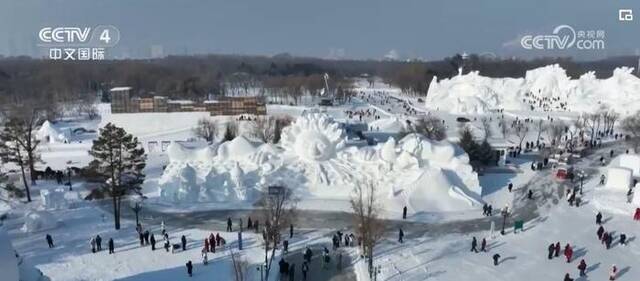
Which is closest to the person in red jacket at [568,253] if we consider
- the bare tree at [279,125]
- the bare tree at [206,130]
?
the bare tree at [279,125]

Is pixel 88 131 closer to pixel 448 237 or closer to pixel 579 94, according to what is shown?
pixel 448 237

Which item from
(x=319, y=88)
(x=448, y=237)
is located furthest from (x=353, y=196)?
(x=319, y=88)

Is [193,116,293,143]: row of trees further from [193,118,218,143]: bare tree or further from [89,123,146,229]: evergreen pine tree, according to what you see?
[89,123,146,229]: evergreen pine tree

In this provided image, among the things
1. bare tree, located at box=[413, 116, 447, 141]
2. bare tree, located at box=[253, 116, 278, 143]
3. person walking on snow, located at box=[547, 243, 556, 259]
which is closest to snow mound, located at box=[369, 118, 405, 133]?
bare tree, located at box=[413, 116, 447, 141]

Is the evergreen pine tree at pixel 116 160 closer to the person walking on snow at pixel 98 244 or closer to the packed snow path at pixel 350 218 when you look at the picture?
the packed snow path at pixel 350 218

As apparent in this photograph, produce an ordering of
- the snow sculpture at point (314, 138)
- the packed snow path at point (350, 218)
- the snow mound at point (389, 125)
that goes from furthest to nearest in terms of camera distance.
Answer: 1. the snow mound at point (389, 125)
2. the snow sculpture at point (314, 138)
3. the packed snow path at point (350, 218)

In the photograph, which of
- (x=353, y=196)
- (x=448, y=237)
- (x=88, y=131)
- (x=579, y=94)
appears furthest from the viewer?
(x=579, y=94)
